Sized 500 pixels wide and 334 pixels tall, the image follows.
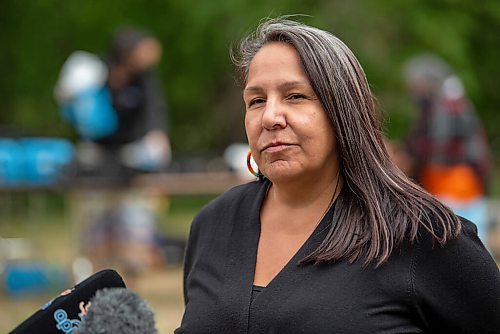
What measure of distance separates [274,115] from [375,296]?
21.2 inches

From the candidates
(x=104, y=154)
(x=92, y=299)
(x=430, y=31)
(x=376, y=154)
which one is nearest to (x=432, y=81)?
(x=104, y=154)

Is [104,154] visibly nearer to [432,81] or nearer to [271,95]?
[432,81]

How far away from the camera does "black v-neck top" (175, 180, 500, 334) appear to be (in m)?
2.54

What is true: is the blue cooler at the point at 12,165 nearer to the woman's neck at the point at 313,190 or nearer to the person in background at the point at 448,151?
the person in background at the point at 448,151

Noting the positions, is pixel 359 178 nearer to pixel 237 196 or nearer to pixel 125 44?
pixel 237 196

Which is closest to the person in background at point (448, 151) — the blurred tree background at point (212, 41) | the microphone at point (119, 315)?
the microphone at point (119, 315)

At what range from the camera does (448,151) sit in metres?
7.96

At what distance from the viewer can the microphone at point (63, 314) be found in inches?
94.3

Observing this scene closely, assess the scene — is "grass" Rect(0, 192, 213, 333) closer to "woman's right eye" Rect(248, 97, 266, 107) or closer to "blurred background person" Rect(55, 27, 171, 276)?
"blurred background person" Rect(55, 27, 171, 276)

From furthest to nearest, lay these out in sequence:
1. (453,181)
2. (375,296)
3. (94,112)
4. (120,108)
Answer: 1. (120,108)
2. (94,112)
3. (453,181)
4. (375,296)

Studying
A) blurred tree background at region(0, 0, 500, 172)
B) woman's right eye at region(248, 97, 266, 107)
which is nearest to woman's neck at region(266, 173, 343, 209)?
woman's right eye at region(248, 97, 266, 107)

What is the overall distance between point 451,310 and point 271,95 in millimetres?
732

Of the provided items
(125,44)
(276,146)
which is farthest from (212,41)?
(276,146)

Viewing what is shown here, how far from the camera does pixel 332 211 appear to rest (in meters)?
2.72
